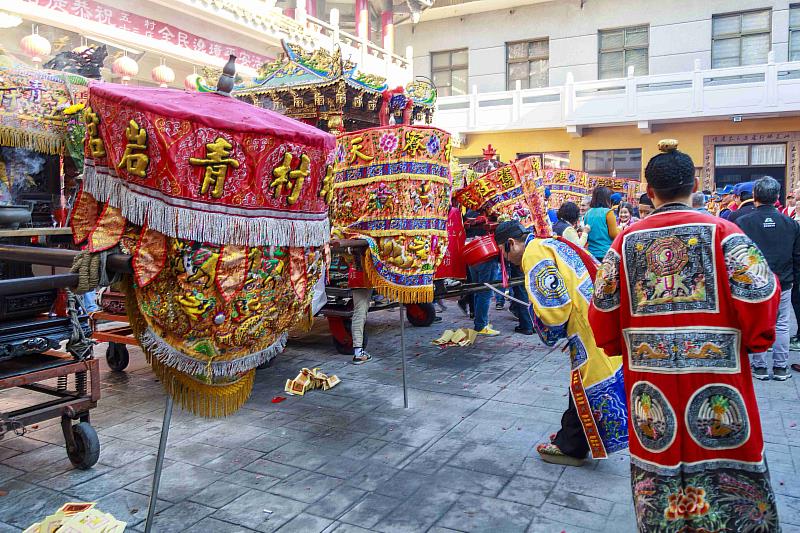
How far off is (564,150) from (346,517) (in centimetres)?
1703

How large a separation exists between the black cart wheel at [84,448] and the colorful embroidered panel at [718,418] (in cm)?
317

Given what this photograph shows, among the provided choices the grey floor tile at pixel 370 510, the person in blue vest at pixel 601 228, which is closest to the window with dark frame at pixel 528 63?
the person in blue vest at pixel 601 228

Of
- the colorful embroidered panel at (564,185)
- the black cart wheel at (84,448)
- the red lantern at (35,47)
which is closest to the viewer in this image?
the black cart wheel at (84,448)

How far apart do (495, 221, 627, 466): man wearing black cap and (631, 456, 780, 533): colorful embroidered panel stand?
1.13 meters

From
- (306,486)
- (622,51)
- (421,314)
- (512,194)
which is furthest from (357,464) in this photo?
(622,51)

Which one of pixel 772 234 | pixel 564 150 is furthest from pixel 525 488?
pixel 564 150

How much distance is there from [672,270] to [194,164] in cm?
179

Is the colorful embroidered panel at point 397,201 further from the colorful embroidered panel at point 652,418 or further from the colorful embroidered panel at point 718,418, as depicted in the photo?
the colorful embroidered panel at point 718,418

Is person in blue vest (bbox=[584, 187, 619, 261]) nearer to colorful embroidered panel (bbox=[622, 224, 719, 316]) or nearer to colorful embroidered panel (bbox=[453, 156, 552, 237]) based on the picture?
colorful embroidered panel (bbox=[453, 156, 552, 237])

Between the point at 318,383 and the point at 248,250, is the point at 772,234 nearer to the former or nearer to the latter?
the point at 318,383

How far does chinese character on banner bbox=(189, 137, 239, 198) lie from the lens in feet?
7.75

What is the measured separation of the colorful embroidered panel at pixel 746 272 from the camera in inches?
82.7

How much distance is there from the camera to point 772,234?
552 centimetres

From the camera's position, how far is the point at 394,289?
538 centimetres
